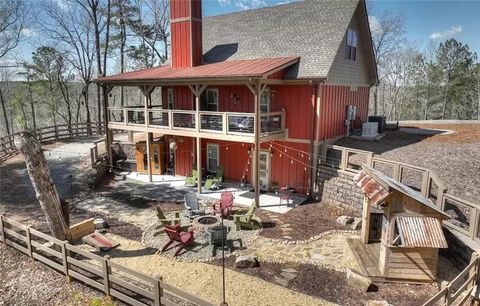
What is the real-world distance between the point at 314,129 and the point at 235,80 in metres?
4.24

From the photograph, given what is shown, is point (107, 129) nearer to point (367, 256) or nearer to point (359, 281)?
point (367, 256)

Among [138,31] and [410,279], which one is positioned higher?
[138,31]

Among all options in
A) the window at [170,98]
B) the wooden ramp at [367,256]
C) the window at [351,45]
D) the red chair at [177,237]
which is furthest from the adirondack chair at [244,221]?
the window at [351,45]

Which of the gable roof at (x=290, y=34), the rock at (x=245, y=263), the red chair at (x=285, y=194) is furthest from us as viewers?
the gable roof at (x=290, y=34)

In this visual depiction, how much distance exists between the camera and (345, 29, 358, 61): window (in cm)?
1602

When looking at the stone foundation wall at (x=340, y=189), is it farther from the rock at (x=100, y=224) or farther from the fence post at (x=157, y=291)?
the rock at (x=100, y=224)

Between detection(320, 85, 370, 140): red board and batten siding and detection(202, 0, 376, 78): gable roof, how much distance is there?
148 centimetres

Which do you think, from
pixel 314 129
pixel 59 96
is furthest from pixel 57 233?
pixel 59 96

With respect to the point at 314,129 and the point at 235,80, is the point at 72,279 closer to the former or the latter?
the point at 235,80

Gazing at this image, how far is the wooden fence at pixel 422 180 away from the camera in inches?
334

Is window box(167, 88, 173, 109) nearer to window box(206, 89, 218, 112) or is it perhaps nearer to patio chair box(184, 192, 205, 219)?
window box(206, 89, 218, 112)

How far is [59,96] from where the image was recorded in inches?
1442

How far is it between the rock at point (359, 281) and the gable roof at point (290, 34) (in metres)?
8.37

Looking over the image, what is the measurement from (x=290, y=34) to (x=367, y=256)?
38.7 ft
